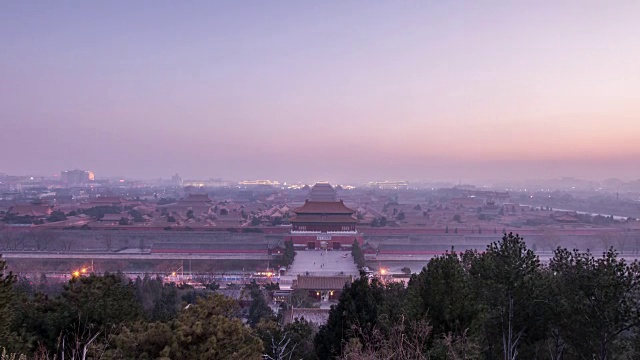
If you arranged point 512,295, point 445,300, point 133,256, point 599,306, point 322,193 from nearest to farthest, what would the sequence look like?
point 599,306 < point 445,300 < point 512,295 < point 133,256 < point 322,193

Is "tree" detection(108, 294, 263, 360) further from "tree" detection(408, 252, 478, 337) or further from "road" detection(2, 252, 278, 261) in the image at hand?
"road" detection(2, 252, 278, 261)

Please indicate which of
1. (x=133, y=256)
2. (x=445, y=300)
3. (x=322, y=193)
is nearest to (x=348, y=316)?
(x=445, y=300)

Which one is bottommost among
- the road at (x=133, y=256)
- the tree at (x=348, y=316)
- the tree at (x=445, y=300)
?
the road at (x=133, y=256)

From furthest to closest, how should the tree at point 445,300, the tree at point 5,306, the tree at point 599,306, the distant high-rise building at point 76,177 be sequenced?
the distant high-rise building at point 76,177
the tree at point 445,300
the tree at point 599,306
the tree at point 5,306

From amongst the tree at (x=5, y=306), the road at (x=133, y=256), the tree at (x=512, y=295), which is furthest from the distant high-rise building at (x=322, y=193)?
the tree at (x=5, y=306)

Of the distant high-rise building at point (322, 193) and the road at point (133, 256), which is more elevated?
the distant high-rise building at point (322, 193)

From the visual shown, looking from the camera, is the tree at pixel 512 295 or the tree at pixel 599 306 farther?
the tree at pixel 512 295

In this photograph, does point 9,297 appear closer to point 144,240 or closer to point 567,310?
point 567,310

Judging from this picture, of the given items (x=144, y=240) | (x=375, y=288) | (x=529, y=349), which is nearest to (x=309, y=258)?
(x=144, y=240)

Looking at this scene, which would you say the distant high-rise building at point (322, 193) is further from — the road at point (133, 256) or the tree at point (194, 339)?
the tree at point (194, 339)

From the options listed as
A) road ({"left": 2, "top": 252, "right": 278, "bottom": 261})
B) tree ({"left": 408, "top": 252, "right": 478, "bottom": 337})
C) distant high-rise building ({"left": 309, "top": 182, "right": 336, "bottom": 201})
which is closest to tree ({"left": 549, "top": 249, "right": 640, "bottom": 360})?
tree ({"left": 408, "top": 252, "right": 478, "bottom": 337})

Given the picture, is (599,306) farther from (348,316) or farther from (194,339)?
(194,339)
